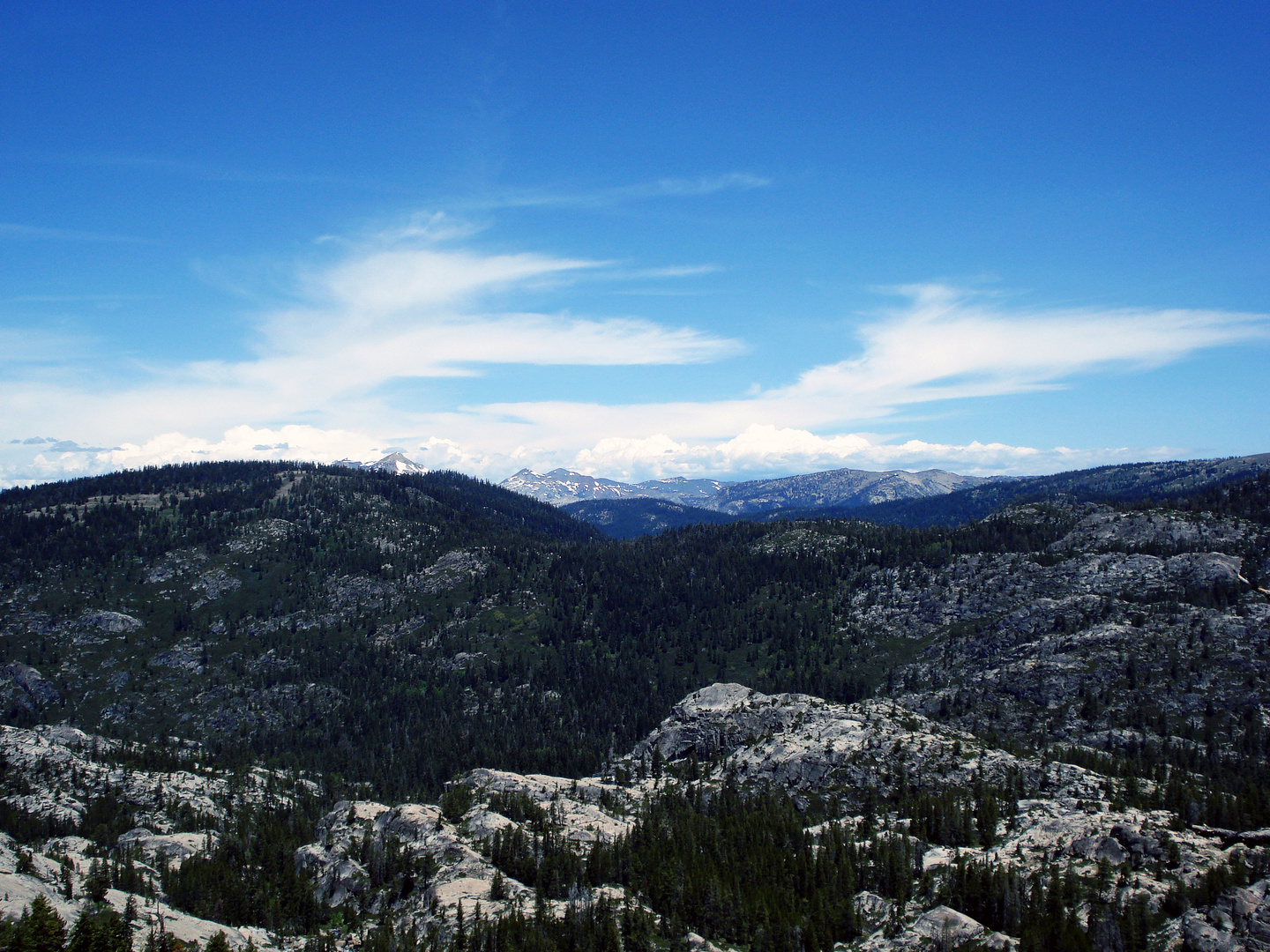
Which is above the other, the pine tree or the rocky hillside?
the pine tree

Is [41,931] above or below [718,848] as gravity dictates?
above

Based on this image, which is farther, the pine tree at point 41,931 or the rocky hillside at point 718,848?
the rocky hillside at point 718,848

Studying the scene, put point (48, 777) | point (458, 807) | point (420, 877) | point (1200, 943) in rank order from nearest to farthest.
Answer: point (1200, 943), point (420, 877), point (458, 807), point (48, 777)

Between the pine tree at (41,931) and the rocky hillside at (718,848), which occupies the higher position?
the pine tree at (41,931)

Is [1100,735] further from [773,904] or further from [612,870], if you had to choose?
[612,870]

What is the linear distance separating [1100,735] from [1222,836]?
3727 inches

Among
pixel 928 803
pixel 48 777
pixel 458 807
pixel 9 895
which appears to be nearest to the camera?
pixel 9 895

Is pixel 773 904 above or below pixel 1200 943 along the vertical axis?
below

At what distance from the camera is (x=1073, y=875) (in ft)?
347

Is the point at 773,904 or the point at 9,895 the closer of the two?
the point at 9,895

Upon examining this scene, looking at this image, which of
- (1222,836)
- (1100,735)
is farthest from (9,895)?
(1100,735)

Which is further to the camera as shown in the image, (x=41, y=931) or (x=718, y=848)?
(x=718, y=848)

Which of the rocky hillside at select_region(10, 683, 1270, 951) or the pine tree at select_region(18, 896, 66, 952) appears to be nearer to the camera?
the pine tree at select_region(18, 896, 66, 952)

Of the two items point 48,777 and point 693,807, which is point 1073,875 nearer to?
point 693,807
